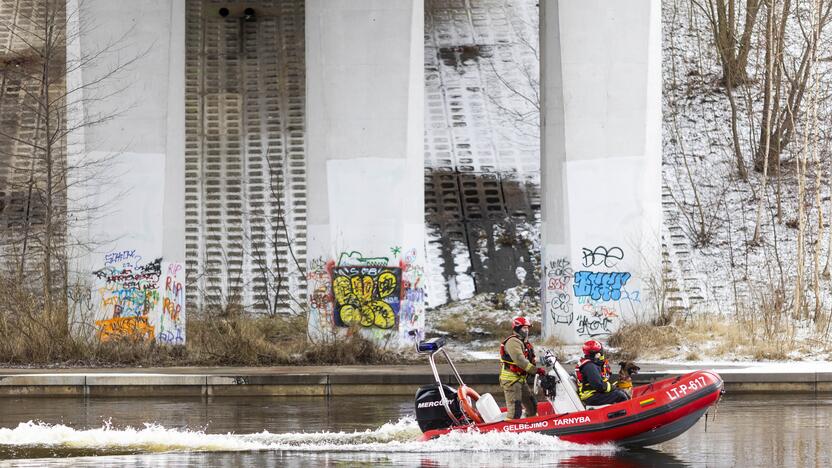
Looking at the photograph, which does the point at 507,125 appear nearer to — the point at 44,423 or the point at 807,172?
the point at 807,172

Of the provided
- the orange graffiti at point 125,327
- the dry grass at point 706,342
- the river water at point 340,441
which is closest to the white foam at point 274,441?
the river water at point 340,441

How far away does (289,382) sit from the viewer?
2295cm

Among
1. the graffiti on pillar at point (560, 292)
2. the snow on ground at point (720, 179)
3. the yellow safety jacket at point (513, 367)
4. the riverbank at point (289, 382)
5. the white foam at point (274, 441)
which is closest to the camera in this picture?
the white foam at point (274, 441)

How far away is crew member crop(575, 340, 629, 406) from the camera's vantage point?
16469mm

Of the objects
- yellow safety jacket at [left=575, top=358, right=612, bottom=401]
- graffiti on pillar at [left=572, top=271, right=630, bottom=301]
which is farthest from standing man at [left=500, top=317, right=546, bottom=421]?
graffiti on pillar at [left=572, top=271, right=630, bottom=301]

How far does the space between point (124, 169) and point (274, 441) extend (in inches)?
538

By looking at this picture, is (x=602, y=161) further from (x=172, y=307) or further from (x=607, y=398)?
(x=607, y=398)

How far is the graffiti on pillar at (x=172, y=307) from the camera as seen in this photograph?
95.8 feet

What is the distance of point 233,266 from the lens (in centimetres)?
3609

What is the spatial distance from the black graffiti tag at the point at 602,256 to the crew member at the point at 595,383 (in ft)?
42.9

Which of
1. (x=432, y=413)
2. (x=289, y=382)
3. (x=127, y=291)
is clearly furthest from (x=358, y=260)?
(x=432, y=413)

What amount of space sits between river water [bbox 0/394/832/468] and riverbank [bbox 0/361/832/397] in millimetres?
1995

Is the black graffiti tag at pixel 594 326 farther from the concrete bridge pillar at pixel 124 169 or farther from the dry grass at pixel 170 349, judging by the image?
the concrete bridge pillar at pixel 124 169

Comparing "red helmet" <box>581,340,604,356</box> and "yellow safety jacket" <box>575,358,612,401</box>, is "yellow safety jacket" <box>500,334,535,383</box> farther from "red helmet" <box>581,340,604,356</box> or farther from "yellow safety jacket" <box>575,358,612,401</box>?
"red helmet" <box>581,340,604,356</box>
